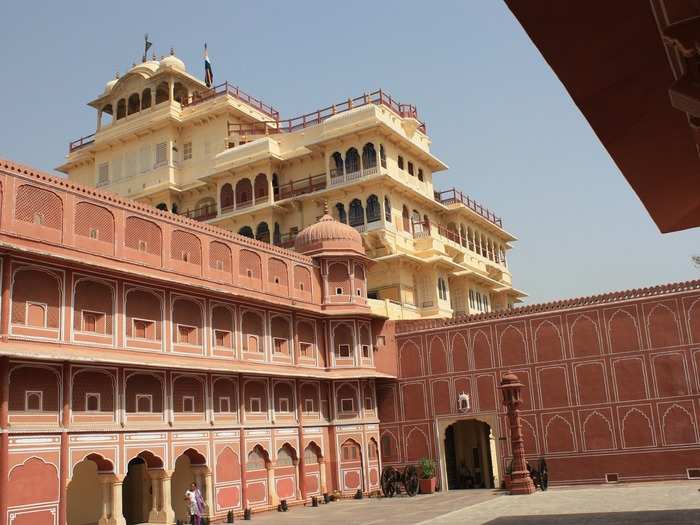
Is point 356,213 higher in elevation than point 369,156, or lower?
lower

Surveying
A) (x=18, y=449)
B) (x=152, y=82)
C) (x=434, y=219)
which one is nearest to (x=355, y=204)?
(x=434, y=219)

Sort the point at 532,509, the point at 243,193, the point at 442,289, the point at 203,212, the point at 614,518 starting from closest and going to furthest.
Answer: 1. the point at 614,518
2. the point at 532,509
3. the point at 442,289
4. the point at 243,193
5. the point at 203,212

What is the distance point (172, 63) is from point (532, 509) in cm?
3408

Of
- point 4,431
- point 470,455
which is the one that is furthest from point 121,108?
point 4,431

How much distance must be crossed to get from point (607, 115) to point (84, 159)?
4479 cm

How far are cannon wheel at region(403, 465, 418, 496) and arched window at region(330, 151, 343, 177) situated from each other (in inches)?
636

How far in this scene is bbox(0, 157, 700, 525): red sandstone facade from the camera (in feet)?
60.0

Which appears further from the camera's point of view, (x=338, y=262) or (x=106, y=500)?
(x=338, y=262)

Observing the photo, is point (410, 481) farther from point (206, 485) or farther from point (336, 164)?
point (336, 164)

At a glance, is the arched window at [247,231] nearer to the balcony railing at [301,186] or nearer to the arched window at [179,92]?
the balcony railing at [301,186]

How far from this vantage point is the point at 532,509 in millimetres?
19531

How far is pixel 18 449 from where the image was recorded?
1714 centimetres

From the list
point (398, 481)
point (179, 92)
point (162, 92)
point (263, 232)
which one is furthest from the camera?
point (179, 92)

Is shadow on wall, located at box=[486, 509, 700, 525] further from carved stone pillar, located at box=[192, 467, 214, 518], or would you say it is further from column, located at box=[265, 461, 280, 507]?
column, located at box=[265, 461, 280, 507]
